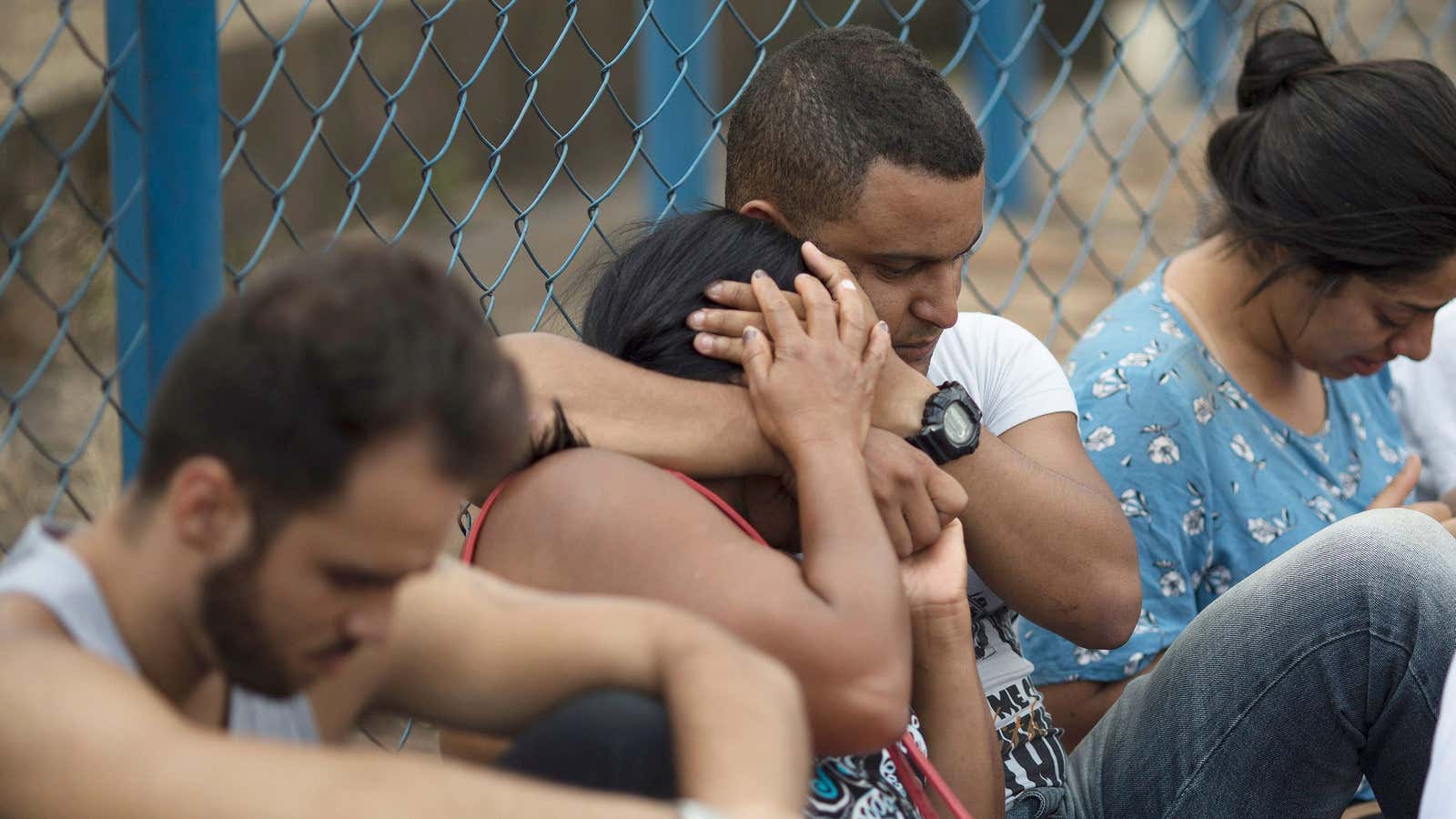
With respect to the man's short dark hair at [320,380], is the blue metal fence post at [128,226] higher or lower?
lower

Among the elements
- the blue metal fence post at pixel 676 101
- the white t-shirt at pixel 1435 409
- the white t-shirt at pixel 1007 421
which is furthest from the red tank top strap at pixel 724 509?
the white t-shirt at pixel 1435 409

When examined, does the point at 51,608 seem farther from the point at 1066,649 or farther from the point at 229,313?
the point at 1066,649

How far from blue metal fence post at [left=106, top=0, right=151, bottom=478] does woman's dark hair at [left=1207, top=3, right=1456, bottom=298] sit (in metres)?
1.72

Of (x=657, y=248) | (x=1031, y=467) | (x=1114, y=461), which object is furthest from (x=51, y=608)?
(x=1114, y=461)

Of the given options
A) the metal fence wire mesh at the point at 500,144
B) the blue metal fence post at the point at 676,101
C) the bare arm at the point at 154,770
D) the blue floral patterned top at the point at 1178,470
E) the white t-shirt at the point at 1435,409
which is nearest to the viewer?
the bare arm at the point at 154,770

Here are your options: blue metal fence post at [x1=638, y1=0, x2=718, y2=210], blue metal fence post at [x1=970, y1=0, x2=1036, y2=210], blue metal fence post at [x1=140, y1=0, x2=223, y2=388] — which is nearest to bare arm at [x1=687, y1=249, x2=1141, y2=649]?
blue metal fence post at [x1=140, y1=0, x2=223, y2=388]

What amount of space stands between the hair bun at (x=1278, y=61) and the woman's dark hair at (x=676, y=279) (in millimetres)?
1236

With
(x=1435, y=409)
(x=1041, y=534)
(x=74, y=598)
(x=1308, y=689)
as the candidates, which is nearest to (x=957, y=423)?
(x=1041, y=534)

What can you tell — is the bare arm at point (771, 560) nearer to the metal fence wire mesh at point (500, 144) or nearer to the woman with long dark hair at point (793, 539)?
the woman with long dark hair at point (793, 539)

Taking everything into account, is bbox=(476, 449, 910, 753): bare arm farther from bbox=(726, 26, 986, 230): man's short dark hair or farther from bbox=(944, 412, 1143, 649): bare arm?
bbox=(726, 26, 986, 230): man's short dark hair

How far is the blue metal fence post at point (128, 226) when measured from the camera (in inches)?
77.4

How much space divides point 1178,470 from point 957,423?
25.3 inches

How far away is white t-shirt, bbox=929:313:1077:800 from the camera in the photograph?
6.89 ft

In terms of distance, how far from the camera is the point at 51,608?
123 cm
